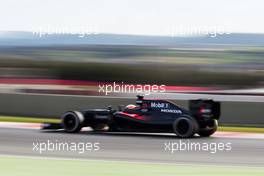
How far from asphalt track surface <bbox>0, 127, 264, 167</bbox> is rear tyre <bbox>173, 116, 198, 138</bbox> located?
0.16 m

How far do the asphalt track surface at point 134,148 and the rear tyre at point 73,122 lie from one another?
185 millimetres

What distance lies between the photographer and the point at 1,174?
9.82 m

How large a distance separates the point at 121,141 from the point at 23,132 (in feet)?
9.91

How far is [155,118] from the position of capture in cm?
1653

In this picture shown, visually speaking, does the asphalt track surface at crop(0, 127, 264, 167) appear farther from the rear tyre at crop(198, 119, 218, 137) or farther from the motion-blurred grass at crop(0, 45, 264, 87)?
the motion-blurred grass at crop(0, 45, 264, 87)

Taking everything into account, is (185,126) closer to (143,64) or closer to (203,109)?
(203,109)

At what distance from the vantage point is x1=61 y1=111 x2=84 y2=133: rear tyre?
16984 mm

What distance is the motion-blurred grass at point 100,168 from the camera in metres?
10.2

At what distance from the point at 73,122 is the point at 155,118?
75.1 inches

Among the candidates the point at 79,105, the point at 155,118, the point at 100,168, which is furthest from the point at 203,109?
the point at 79,105

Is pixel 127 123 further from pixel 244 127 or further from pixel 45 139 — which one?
pixel 244 127

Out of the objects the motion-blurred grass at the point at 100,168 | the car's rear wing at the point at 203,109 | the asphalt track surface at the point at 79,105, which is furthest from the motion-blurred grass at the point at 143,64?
the motion-blurred grass at the point at 100,168

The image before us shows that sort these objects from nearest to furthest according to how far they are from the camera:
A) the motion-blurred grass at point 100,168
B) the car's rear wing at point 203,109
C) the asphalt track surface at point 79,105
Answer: the motion-blurred grass at point 100,168, the car's rear wing at point 203,109, the asphalt track surface at point 79,105

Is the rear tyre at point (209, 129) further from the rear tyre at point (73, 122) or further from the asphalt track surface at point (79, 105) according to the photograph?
the asphalt track surface at point (79, 105)
